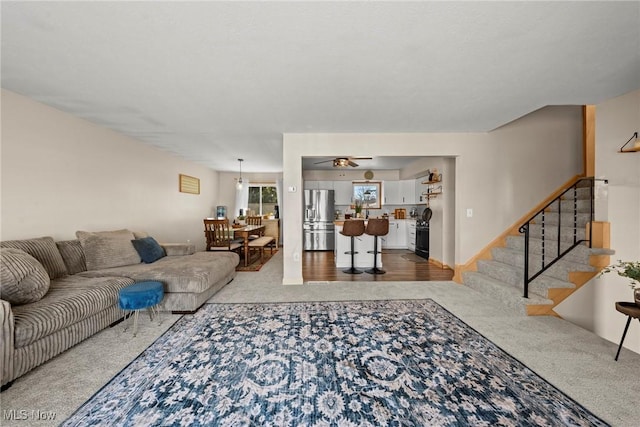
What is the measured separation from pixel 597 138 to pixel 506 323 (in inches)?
99.7

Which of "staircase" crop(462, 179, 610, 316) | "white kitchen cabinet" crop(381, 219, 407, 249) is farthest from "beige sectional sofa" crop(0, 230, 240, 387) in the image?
"white kitchen cabinet" crop(381, 219, 407, 249)

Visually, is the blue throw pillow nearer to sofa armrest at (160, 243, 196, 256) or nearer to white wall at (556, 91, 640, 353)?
sofa armrest at (160, 243, 196, 256)

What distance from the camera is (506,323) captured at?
280cm

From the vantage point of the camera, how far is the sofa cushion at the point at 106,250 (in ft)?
10.8

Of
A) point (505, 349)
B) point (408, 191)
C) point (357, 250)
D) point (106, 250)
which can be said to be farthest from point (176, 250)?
point (408, 191)

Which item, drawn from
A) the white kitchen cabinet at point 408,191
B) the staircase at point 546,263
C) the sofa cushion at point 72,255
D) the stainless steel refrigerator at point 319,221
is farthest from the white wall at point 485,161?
the stainless steel refrigerator at point 319,221

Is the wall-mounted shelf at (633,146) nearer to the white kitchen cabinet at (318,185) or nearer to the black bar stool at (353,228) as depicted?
the black bar stool at (353,228)

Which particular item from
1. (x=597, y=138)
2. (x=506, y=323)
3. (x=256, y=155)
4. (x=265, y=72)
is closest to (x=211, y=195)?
(x=256, y=155)

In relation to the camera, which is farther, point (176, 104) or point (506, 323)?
point (176, 104)

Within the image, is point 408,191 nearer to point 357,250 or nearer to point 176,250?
point 357,250

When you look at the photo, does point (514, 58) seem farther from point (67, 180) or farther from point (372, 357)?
point (67, 180)

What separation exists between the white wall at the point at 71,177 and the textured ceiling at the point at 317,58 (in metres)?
0.29

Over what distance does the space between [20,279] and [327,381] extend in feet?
8.34

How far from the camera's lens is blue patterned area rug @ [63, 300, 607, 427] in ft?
4.98
